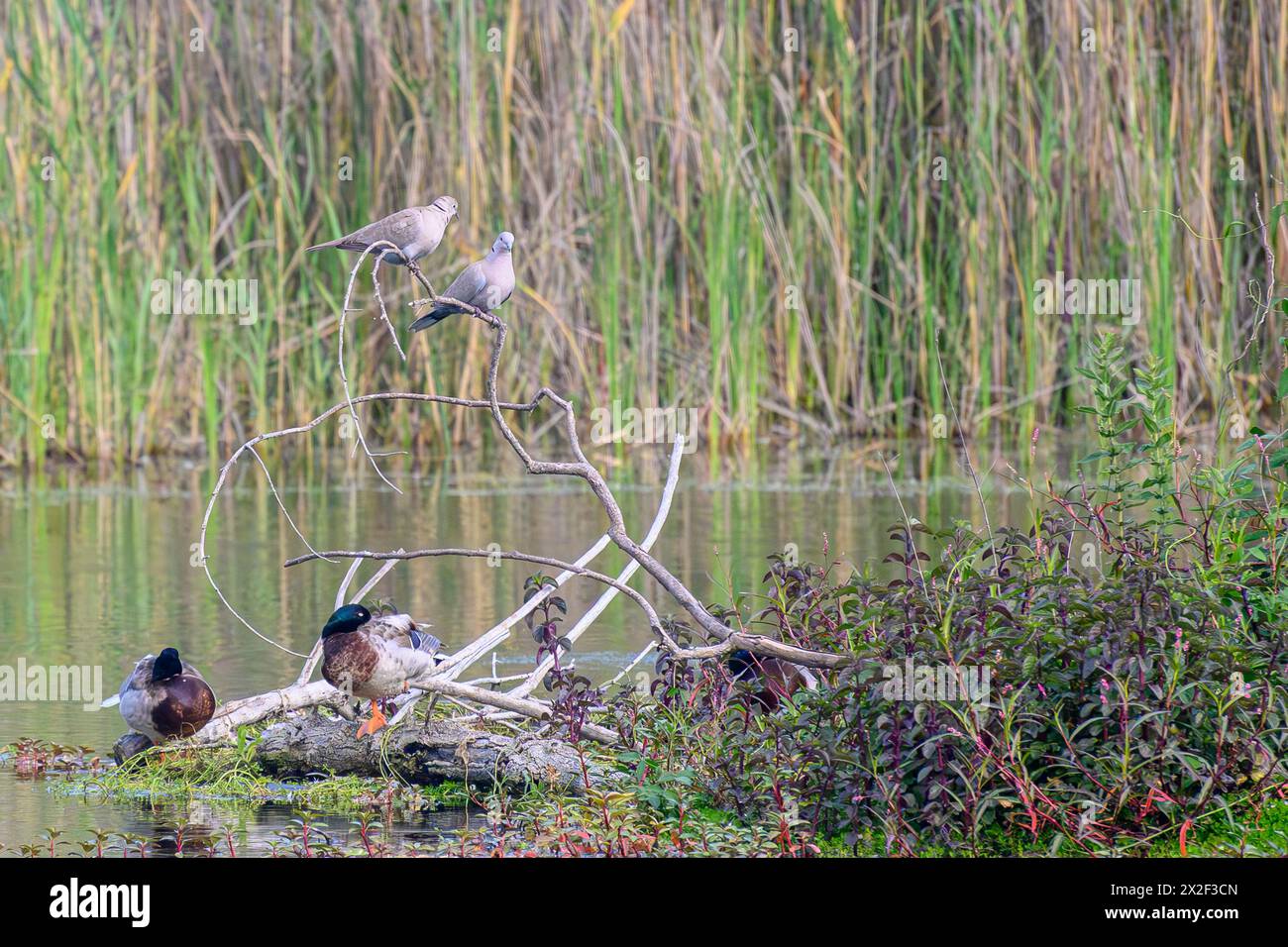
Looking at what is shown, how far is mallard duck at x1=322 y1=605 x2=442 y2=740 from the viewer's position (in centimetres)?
507

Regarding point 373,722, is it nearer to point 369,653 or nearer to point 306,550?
point 369,653

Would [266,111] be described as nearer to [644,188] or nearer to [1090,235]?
[644,188]

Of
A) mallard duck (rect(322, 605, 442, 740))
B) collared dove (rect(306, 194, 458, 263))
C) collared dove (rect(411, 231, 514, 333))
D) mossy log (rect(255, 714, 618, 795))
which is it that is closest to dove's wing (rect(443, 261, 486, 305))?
collared dove (rect(411, 231, 514, 333))

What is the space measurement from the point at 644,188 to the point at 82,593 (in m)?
4.31

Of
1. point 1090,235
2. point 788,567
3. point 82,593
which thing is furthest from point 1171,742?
point 1090,235

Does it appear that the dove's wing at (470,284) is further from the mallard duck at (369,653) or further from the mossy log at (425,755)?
the mossy log at (425,755)

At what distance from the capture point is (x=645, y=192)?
1102 centimetres

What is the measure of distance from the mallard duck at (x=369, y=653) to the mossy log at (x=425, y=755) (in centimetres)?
17

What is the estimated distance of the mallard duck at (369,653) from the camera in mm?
5070

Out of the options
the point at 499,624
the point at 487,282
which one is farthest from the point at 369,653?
the point at 487,282

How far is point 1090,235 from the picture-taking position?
11.4 m

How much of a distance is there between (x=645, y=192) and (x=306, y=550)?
2.98m

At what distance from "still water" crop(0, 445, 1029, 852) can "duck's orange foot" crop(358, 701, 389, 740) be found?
301 millimetres

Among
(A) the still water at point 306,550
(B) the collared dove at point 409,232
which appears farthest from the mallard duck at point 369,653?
(B) the collared dove at point 409,232
